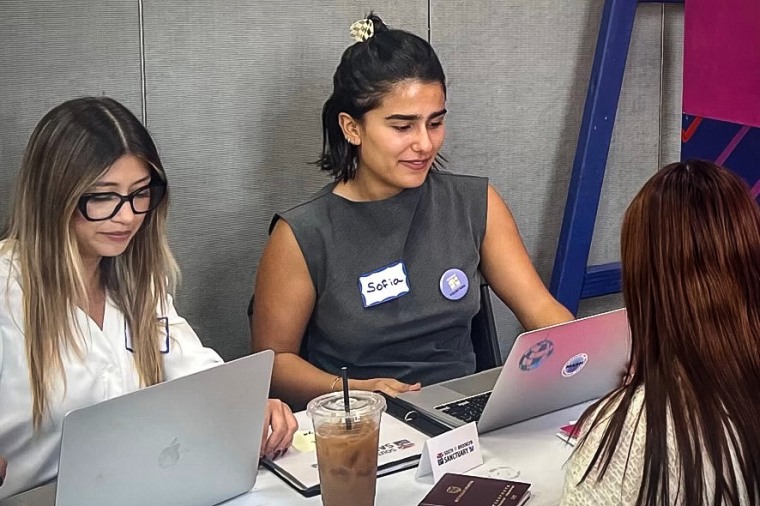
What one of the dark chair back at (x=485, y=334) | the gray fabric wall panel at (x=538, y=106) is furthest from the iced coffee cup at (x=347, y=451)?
the gray fabric wall panel at (x=538, y=106)

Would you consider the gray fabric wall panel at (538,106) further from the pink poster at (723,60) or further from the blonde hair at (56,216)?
the blonde hair at (56,216)

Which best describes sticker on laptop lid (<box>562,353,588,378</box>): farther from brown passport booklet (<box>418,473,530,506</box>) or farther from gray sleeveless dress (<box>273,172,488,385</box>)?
gray sleeveless dress (<box>273,172,488,385</box>)

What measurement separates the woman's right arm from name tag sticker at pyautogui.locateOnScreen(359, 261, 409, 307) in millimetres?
118

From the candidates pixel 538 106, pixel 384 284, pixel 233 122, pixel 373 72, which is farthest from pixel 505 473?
pixel 538 106

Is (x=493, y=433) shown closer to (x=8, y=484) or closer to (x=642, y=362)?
(x=642, y=362)

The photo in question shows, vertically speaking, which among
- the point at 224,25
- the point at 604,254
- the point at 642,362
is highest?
the point at 224,25

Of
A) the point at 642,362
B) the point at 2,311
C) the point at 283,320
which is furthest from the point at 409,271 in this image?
the point at 642,362

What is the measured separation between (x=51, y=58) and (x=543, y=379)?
131cm

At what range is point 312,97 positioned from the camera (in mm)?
2461

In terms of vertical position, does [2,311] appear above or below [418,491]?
above

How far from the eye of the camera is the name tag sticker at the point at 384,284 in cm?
210

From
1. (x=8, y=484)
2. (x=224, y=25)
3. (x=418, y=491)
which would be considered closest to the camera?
Result: (x=418, y=491)

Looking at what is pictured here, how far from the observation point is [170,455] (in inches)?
46.4

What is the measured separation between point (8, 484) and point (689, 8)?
81.9 inches
